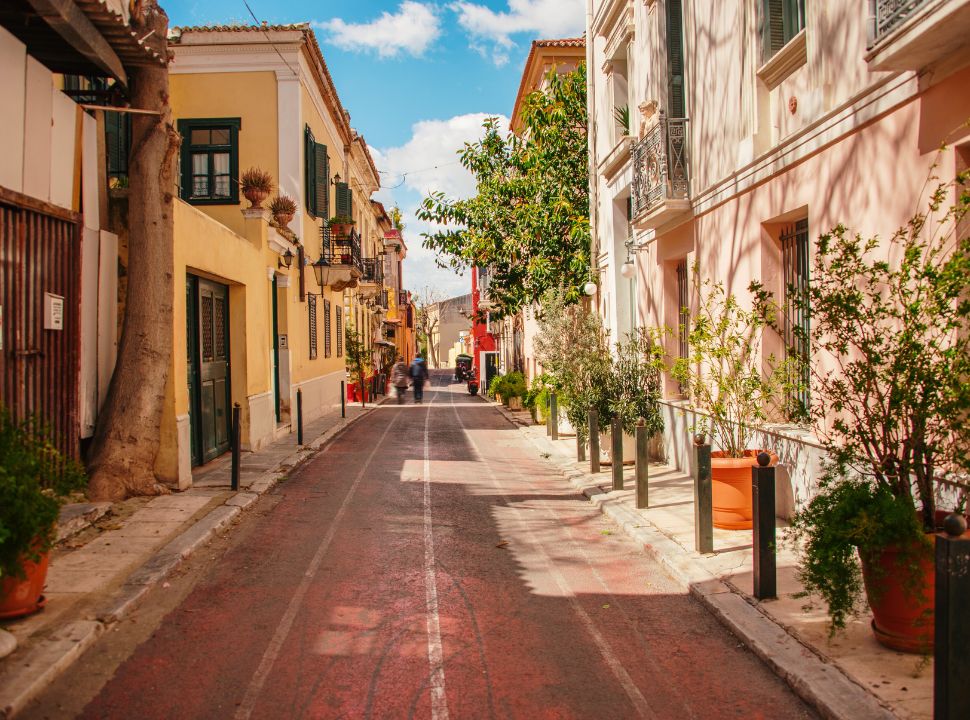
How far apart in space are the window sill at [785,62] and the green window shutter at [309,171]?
14.0m

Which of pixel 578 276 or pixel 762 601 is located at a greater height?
pixel 578 276

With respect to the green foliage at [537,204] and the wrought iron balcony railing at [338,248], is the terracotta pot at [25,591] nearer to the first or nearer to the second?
the green foliage at [537,204]

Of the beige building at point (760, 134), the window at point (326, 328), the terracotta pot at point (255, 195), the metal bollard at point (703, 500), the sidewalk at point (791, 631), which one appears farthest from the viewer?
the window at point (326, 328)

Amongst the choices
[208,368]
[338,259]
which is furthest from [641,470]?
[338,259]

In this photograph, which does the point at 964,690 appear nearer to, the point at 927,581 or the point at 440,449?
the point at 927,581

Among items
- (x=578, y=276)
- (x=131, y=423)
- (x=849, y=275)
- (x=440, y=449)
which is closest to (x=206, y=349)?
(x=131, y=423)

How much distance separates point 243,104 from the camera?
1942cm

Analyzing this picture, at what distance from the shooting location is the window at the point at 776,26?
8203mm

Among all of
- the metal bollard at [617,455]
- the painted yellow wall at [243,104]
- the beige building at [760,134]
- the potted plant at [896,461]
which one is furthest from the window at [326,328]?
the potted plant at [896,461]

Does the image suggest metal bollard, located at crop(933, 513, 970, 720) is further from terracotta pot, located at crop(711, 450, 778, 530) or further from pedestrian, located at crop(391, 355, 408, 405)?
pedestrian, located at crop(391, 355, 408, 405)

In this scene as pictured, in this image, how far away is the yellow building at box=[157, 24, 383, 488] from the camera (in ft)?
38.0

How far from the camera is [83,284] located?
866 cm

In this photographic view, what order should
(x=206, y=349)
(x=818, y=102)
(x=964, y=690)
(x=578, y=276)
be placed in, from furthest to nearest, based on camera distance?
(x=578, y=276), (x=206, y=349), (x=818, y=102), (x=964, y=690)

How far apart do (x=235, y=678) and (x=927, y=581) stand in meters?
3.64
